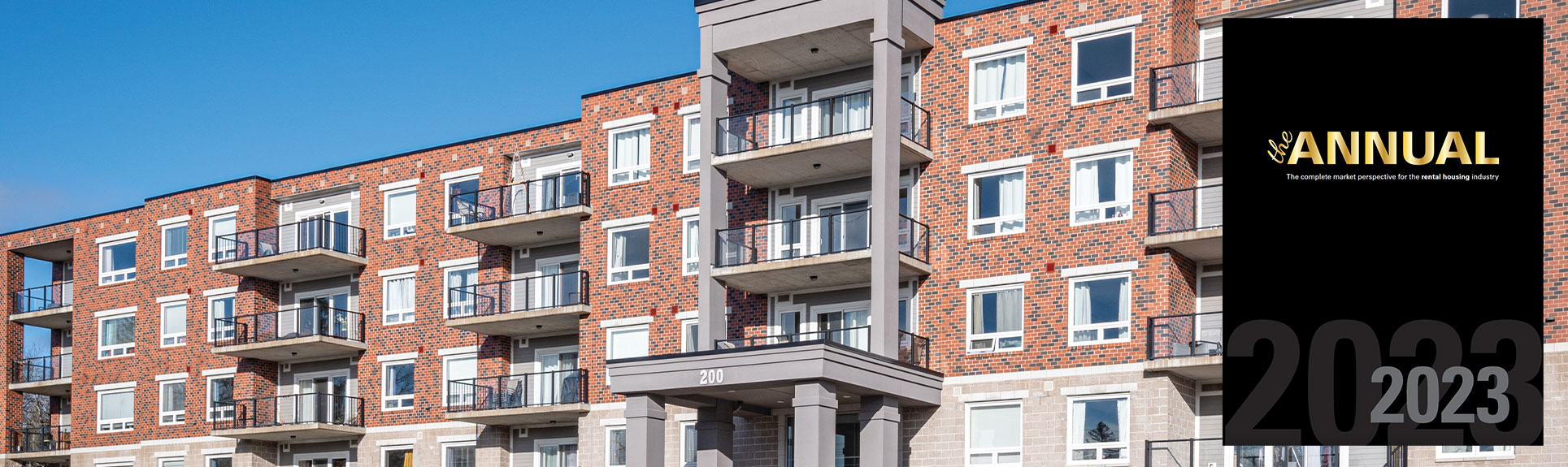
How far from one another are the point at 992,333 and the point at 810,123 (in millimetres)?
5505

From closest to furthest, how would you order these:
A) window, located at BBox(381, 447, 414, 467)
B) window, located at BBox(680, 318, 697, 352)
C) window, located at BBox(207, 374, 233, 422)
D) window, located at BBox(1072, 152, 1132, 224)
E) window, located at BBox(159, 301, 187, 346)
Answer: window, located at BBox(1072, 152, 1132, 224) < window, located at BBox(680, 318, 697, 352) < window, located at BBox(381, 447, 414, 467) < window, located at BBox(207, 374, 233, 422) < window, located at BBox(159, 301, 187, 346)

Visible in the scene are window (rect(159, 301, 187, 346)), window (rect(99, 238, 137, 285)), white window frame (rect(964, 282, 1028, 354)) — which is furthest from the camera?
window (rect(99, 238, 137, 285))

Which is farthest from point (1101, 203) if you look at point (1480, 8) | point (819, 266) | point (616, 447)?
point (616, 447)

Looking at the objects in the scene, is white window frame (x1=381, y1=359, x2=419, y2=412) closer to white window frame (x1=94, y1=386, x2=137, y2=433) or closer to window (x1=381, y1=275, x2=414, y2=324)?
window (x1=381, y1=275, x2=414, y2=324)

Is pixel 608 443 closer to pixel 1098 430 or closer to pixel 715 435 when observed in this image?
pixel 715 435

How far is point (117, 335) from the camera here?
51.8 m

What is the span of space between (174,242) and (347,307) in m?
7.13

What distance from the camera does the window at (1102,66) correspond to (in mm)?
34344

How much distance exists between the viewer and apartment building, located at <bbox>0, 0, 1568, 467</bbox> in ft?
109

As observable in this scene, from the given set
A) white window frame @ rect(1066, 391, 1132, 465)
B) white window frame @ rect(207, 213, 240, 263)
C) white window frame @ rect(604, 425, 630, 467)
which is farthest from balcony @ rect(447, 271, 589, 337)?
white window frame @ rect(1066, 391, 1132, 465)

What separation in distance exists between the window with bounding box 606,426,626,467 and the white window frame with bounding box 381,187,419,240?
28.2 feet

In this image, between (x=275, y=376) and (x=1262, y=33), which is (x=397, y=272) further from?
(x=1262, y=33)

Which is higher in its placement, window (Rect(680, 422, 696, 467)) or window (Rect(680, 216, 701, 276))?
window (Rect(680, 216, 701, 276))

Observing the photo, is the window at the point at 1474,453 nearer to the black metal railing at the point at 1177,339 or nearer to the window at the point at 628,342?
the black metal railing at the point at 1177,339
